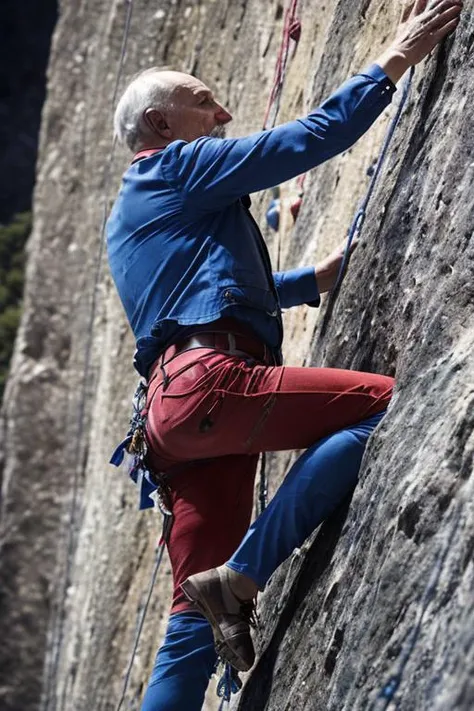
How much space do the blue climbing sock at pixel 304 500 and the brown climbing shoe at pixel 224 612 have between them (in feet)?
0.20

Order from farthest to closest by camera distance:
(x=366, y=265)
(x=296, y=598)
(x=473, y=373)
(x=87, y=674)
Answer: (x=87, y=674) → (x=366, y=265) → (x=296, y=598) → (x=473, y=373)

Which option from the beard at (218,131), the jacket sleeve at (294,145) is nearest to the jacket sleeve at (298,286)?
the beard at (218,131)

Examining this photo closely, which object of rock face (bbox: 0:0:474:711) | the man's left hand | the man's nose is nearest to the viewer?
rock face (bbox: 0:0:474:711)

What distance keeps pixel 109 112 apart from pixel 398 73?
7.74 meters

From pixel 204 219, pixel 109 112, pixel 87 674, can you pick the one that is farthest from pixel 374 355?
pixel 109 112

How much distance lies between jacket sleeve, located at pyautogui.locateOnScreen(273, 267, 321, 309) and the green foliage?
585 inches

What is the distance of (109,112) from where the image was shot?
34.4 ft

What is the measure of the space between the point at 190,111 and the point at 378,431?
43.5 inches

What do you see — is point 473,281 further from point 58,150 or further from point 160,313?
point 58,150

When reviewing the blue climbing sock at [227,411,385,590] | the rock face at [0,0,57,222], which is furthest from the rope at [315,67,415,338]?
the rock face at [0,0,57,222]

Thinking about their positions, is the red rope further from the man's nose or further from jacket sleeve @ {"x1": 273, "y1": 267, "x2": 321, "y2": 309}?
the man's nose

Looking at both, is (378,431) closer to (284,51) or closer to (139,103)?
(139,103)

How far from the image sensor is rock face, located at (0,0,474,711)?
7.33 ft

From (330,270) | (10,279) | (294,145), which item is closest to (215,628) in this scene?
(294,145)
